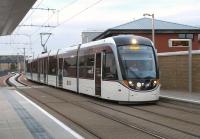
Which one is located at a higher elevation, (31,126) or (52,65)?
(52,65)

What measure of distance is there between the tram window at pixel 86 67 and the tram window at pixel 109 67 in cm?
236

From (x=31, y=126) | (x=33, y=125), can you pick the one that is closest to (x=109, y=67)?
(x=33, y=125)

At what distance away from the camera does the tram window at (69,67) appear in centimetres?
3197

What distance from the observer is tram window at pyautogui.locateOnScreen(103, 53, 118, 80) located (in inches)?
912

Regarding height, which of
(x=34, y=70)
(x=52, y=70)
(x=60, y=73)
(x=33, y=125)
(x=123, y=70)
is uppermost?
(x=123, y=70)

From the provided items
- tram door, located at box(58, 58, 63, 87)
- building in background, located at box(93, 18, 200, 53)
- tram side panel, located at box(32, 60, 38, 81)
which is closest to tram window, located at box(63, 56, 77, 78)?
tram door, located at box(58, 58, 63, 87)

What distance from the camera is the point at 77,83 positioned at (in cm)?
3066

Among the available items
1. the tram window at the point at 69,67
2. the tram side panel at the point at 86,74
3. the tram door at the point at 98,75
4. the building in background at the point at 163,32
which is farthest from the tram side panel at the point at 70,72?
the building in background at the point at 163,32

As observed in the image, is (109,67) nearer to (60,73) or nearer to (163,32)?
(60,73)

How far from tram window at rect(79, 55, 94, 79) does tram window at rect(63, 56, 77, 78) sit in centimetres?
182

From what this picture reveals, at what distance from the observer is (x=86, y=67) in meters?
28.3

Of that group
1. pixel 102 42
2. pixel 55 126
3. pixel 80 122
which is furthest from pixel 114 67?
pixel 55 126

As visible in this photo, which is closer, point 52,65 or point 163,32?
point 52,65

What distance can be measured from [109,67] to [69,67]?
10.3m
